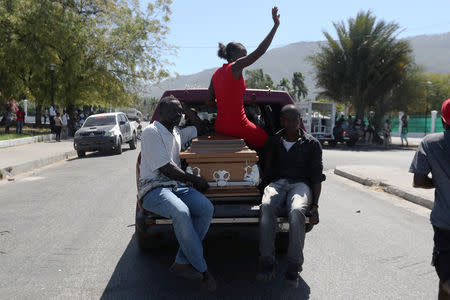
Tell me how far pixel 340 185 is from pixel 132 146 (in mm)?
13724

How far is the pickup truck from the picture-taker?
3973mm

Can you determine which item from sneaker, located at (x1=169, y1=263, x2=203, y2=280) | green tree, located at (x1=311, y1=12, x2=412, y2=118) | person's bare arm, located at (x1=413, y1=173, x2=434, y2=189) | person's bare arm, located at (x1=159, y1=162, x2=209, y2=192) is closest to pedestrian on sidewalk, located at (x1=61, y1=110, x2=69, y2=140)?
green tree, located at (x1=311, y1=12, x2=412, y2=118)

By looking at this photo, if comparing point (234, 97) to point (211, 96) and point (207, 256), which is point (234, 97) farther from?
point (207, 256)

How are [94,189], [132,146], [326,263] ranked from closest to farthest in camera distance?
1. [326,263]
2. [94,189]
3. [132,146]

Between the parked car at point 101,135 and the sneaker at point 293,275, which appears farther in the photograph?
the parked car at point 101,135

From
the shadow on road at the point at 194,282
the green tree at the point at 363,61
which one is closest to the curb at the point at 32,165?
the shadow on road at the point at 194,282

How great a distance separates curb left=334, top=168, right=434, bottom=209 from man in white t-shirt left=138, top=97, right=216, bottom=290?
516 cm

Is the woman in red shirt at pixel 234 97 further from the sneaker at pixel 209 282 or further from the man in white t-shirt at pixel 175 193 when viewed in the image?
the sneaker at pixel 209 282

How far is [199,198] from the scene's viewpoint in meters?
3.86

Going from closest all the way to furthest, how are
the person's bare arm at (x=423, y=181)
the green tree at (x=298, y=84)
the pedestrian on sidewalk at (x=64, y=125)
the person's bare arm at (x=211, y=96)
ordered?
the person's bare arm at (x=423, y=181) → the person's bare arm at (x=211, y=96) → the pedestrian on sidewalk at (x=64, y=125) → the green tree at (x=298, y=84)

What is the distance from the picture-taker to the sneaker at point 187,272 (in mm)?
3547

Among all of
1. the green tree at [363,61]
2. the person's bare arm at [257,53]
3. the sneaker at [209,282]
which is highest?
the green tree at [363,61]

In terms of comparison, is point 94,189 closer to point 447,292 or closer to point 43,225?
point 43,225

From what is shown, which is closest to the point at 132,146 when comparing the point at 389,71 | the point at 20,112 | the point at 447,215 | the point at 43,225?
the point at 20,112
